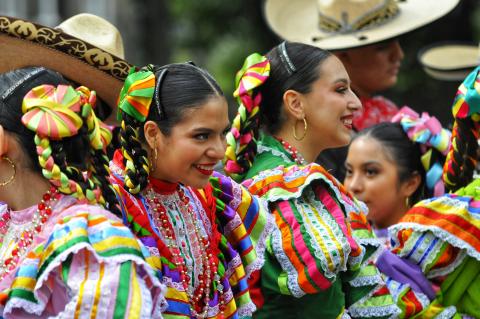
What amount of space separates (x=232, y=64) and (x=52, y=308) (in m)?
10.6

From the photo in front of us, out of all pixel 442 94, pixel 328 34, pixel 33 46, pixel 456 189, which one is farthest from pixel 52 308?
pixel 442 94

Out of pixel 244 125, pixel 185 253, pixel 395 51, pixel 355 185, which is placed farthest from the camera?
pixel 395 51

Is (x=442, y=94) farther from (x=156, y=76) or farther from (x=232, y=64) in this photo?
(x=156, y=76)

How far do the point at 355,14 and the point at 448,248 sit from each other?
2.12 m

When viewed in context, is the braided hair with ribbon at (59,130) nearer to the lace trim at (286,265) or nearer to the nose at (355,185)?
the lace trim at (286,265)

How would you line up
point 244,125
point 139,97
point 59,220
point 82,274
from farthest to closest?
point 244,125 < point 139,97 < point 59,220 < point 82,274

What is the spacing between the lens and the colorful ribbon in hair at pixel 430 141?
4992mm

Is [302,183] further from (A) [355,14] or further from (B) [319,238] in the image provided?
(A) [355,14]

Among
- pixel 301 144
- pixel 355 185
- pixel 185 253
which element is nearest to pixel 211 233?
pixel 185 253

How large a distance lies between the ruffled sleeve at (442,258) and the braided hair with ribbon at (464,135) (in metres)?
0.16

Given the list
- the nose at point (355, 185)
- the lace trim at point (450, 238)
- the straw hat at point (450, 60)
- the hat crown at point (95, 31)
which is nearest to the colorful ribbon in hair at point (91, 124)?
the hat crown at point (95, 31)

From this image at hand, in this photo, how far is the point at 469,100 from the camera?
4.27m

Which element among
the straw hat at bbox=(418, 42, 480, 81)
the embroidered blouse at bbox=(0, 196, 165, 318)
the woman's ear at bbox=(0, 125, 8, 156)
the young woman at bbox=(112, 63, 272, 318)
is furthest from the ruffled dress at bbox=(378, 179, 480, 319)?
the straw hat at bbox=(418, 42, 480, 81)

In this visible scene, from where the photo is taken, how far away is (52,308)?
301 centimetres
